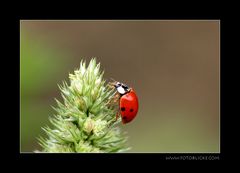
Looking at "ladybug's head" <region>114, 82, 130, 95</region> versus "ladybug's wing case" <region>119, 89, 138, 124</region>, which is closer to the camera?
"ladybug's wing case" <region>119, 89, 138, 124</region>

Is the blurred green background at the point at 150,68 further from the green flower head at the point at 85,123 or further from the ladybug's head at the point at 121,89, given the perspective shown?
the green flower head at the point at 85,123

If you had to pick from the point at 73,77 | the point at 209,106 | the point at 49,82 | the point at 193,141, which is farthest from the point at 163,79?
the point at 73,77

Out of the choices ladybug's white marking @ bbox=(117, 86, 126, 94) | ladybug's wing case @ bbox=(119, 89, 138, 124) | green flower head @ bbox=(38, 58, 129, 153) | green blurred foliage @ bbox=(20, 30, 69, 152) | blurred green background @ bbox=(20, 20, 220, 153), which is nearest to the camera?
green flower head @ bbox=(38, 58, 129, 153)

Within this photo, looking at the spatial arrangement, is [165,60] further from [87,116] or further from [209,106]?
[87,116]

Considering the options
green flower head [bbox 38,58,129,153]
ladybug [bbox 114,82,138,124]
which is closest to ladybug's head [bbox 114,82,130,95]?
ladybug [bbox 114,82,138,124]

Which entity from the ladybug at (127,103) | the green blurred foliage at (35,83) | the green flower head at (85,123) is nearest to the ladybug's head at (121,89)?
the ladybug at (127,103)

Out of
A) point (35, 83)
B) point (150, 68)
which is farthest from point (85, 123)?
point (150, 68)

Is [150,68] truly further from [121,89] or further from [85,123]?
[85,123]

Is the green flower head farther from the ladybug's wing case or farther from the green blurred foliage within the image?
the green blurred foliage
